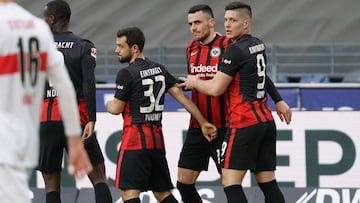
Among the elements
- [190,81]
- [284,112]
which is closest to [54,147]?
[190,81]

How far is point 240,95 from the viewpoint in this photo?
8.20 metres

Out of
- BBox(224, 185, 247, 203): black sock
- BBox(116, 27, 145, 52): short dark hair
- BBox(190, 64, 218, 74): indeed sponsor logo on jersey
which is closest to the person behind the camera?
BBox(224, 185, 247, 203): black sock

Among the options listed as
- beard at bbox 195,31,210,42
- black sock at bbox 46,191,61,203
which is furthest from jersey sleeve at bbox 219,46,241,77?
black sock at bbox 46,191,61,203

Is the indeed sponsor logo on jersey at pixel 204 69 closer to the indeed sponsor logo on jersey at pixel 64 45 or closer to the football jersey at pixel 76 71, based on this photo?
the football jersey at pixel 76 71

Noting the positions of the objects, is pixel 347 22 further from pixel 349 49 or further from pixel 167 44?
pixel 167 44

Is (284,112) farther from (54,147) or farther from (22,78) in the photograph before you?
(22,78)

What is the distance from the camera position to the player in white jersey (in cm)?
507

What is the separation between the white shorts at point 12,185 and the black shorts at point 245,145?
325cm

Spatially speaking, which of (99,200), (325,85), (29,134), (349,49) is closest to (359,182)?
(325,85)

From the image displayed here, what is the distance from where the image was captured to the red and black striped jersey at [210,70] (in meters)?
8.70

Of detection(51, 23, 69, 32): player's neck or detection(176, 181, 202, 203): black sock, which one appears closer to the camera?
detection(51, 23, 69, 32): player's neck

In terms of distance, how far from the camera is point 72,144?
5004 millimetres

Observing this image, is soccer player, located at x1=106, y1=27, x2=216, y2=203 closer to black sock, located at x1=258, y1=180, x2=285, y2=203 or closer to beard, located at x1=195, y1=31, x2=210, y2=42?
beard, located at x1=195, y1=31, x2=210, y2=42

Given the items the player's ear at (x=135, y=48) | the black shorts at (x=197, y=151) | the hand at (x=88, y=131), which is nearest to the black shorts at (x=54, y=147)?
the hand at (x=88, y=131)
